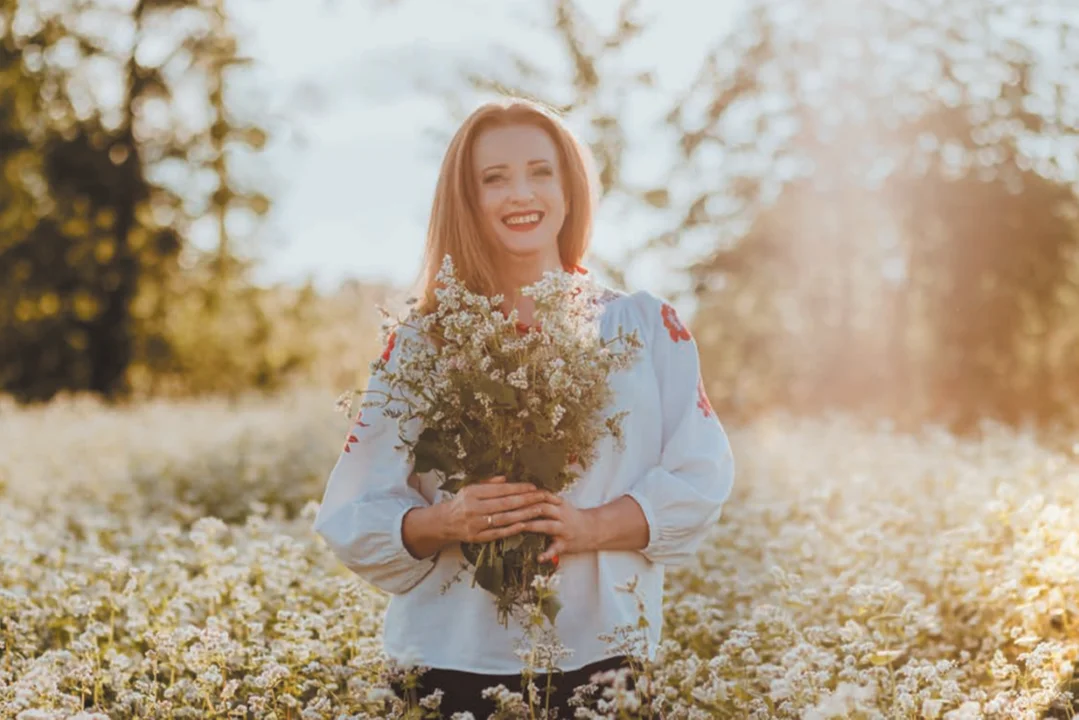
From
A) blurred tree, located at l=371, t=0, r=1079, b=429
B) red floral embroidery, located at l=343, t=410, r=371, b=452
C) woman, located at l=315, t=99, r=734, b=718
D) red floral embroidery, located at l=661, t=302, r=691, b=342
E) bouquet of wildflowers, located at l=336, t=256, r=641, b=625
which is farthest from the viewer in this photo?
blurred tree, located at l=371, t=0, r=1079, b=429

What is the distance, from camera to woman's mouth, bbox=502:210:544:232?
3982mm

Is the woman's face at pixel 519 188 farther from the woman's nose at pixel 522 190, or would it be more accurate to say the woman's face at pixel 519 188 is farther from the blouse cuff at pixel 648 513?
the blouse cuff at pixel 648 513

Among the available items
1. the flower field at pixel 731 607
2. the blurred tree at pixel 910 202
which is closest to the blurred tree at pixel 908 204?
the blurred tree at pixel 910 202

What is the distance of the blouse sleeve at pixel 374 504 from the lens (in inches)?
150

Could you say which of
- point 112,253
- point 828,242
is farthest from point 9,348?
point 828,242

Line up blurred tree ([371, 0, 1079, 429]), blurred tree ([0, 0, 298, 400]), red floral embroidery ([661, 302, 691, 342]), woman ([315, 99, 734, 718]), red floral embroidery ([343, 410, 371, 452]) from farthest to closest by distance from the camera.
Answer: blurred tree ([0, 0, 298, 400]), blurred tree ([371, 0, 1079, 429]), red floral embroidery ([661, 302, 691, 342]), red floral embroidery ([343, 410, 371, 452]), woman ([315, 99, 734, 718])

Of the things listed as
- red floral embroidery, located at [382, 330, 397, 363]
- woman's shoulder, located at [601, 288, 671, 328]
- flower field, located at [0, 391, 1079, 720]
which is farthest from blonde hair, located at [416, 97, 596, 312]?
flower field, located at [0, 391, 1079, 720]

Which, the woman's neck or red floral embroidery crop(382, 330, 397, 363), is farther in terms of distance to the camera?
the woman's neck

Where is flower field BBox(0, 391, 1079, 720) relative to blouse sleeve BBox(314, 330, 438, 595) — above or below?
below

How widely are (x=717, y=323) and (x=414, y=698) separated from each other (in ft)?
68.4

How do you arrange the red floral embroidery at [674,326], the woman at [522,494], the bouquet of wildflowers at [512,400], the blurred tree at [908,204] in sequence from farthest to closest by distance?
the blurred tree at [908,204], the red floral embroidery at [674,326], the woman at [522,494], the bouquet of wildflowers at [512,400]

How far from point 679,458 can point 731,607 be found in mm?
2468

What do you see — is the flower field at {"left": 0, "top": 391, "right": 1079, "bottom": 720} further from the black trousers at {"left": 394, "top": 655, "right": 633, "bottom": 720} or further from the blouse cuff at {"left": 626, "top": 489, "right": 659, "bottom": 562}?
the blouse cuff at {"left": 626, "top": 489, "right": 659, "bottom": 562}

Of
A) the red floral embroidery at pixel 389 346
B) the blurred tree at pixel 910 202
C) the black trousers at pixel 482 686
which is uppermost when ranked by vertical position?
the blurred tree at pixel 910 202
